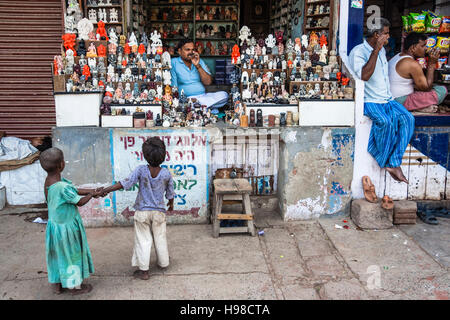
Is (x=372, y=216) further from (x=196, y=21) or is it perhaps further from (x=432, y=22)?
(x=196, y=21)

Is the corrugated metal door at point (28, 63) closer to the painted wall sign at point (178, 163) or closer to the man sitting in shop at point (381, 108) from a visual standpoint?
the painted wall sign at point (178, 163)

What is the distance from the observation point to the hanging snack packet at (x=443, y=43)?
21.8ft

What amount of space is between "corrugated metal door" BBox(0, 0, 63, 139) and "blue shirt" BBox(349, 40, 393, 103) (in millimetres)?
4371

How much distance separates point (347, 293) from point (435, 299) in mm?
706

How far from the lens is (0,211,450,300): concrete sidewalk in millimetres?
3652

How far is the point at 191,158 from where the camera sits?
5051 mm

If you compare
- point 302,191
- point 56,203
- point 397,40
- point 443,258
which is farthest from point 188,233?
point 397,40

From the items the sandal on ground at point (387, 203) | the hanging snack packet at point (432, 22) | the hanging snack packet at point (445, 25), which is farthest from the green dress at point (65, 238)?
the hanging snack packet at point (445, 25)

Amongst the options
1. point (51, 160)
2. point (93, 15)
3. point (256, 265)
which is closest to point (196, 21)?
→ point (93, 15)

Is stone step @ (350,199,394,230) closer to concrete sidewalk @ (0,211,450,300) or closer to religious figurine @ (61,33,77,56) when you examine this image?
concrete sidewalk @ (0,211,450,300)

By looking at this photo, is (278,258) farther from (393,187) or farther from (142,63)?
(142,63)

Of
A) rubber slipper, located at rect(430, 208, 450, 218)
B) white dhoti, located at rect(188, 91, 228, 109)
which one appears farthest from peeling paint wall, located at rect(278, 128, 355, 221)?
white dhoti, located at rect(188, 91, 228, 109)

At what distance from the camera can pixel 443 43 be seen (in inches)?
263

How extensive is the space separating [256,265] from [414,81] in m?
3.41
